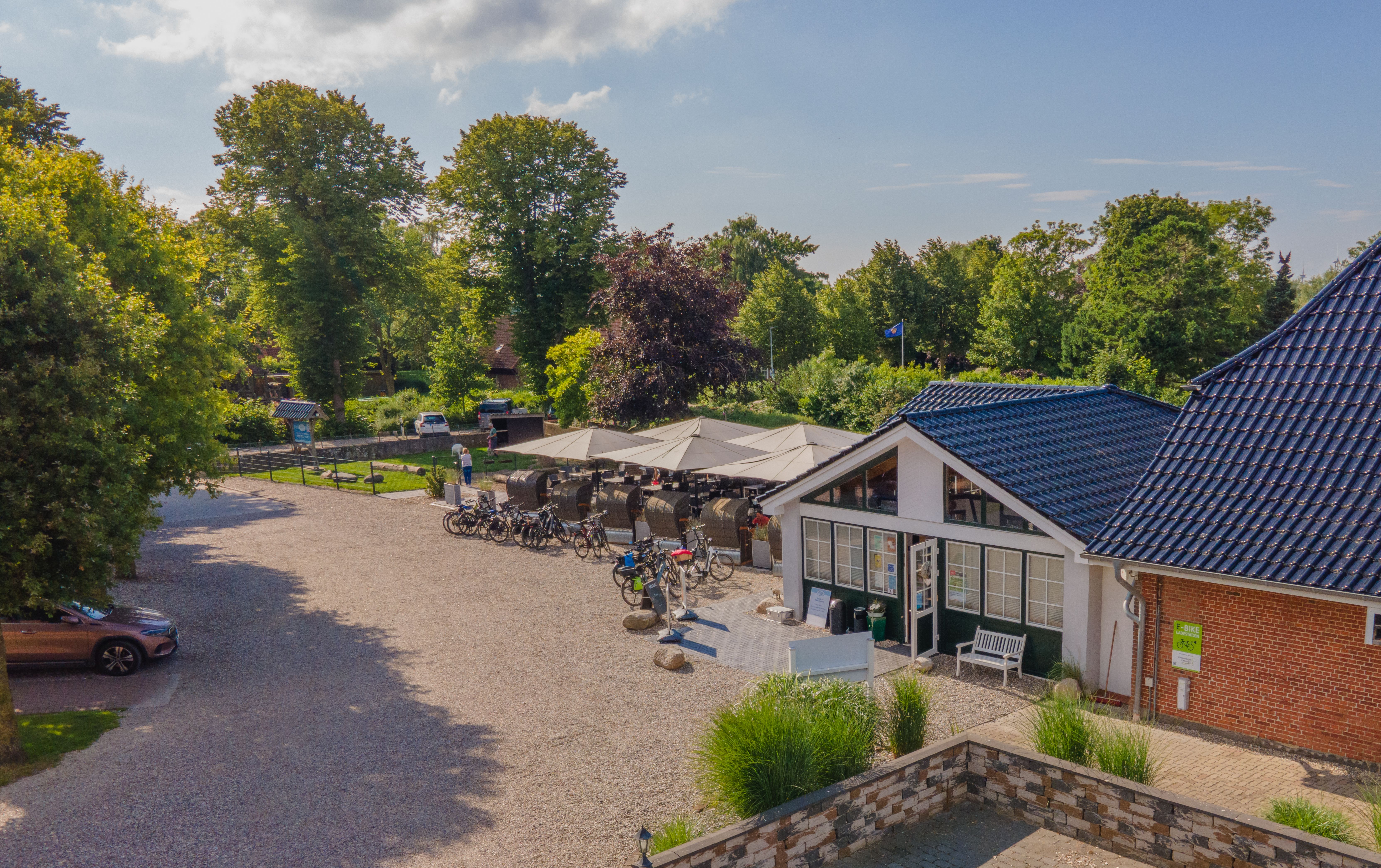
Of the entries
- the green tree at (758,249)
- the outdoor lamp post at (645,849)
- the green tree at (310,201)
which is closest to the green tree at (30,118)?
the green tree at (310,201)

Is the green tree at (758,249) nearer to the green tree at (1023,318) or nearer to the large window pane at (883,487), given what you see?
the green tree at (1023,318)

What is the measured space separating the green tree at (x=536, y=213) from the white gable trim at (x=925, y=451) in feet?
93.3

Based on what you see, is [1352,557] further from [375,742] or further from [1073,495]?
[375,742]

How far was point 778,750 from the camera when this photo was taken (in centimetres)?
732

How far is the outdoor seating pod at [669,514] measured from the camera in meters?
19.6

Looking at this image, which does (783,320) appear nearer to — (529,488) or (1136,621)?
(529,488)

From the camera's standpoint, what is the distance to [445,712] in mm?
11383

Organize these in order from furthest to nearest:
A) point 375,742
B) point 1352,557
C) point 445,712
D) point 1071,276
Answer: point 1071,276, point 445,712, point 375,742, point 1352,557

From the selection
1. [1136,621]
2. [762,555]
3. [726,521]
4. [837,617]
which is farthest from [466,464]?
[1136,621]

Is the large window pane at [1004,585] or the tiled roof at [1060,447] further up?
the tiled roof at [1060,447]

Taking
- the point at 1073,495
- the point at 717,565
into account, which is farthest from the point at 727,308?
the point at 1073,495

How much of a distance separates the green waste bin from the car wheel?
38.8 ft

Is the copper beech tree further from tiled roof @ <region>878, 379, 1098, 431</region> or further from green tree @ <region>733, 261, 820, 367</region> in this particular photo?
green tree @ <region>733, 261, 820, 367</region>

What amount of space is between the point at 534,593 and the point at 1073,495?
1035 cm
